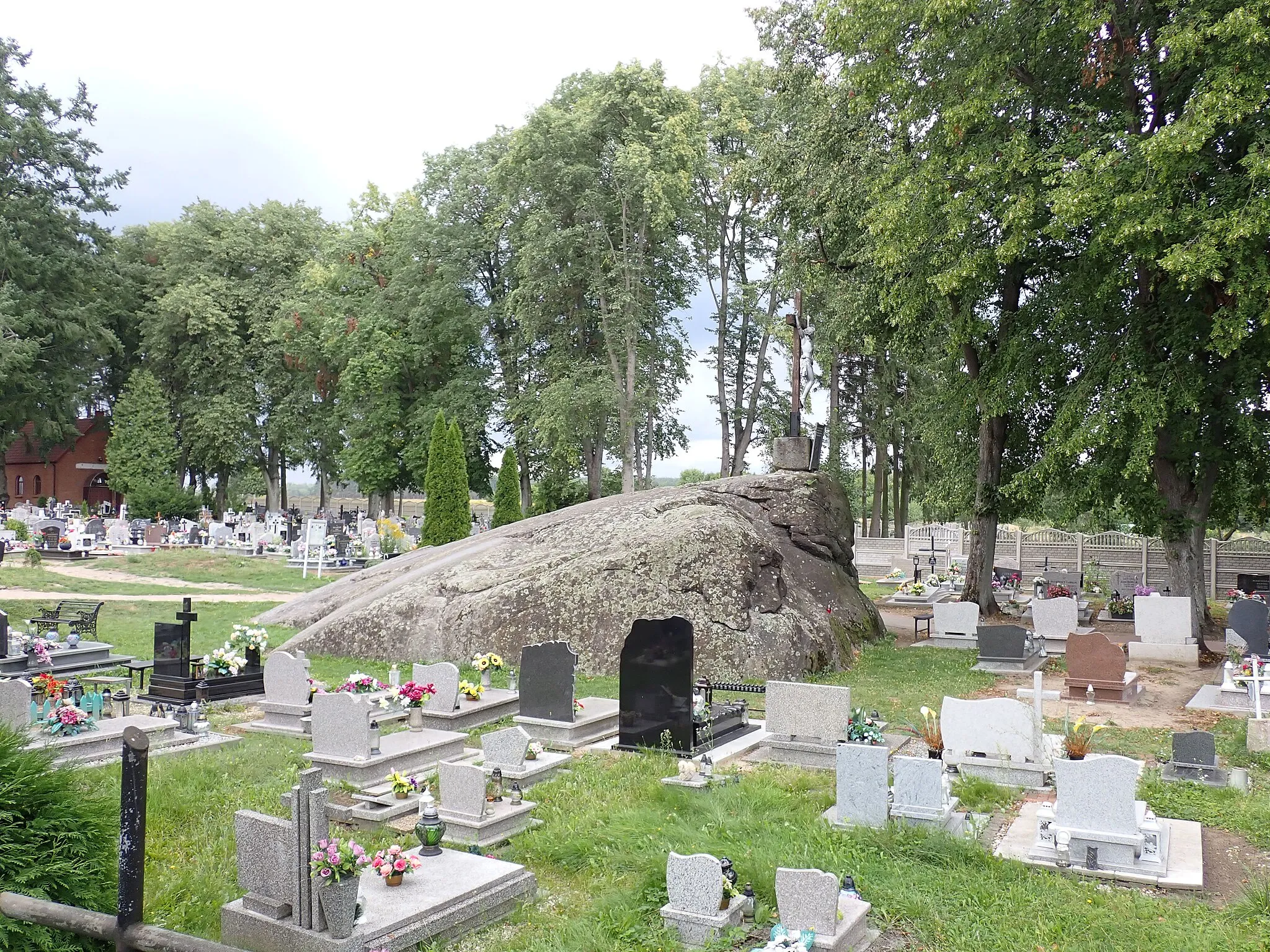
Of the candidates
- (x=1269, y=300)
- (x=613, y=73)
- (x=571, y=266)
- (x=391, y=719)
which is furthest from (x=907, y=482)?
(x=391, y=719)

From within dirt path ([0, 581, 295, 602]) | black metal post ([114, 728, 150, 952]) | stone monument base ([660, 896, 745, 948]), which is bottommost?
stone monument base ([660, 896, 745, 948])

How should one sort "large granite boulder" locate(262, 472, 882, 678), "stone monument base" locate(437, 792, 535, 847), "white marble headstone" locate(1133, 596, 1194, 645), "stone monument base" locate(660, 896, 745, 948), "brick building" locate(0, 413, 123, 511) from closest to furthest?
"stone monument base" locate(660, 896, 745, 948) → "stone monument base" locate(437, 792, 535, 847) → "large granite boulder" locate(262, 472, 882, 678) → "white marble headstone" locate(1133, 596, 1194, 645) → "brick building" locate(0, 413, 123, 511)

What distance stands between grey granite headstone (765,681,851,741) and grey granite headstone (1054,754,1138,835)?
3060mm

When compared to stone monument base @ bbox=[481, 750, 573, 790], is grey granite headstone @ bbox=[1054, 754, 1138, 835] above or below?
above

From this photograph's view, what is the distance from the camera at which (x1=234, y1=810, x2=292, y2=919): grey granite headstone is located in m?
5.77

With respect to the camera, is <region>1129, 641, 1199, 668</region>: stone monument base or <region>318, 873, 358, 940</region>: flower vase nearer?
<region>318, 873, 358, 940</region>: flower vase

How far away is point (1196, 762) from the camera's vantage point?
30.6 feet

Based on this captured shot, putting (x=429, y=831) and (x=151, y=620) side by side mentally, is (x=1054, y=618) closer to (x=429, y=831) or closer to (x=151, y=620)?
(x=429, y=831)

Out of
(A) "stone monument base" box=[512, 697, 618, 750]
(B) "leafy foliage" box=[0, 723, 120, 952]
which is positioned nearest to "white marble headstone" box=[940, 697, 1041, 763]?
(A) "stone monument base" box=[512, 697, 618, 750]

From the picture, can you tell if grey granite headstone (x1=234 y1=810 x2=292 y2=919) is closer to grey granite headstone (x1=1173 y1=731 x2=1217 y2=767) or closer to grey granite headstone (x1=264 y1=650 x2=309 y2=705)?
grey granite headstone (x1=264 y1=650 x2=309 y2=705)

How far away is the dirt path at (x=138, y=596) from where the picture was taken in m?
22.0

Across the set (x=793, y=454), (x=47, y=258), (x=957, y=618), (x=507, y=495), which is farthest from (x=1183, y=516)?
(x=47, y=258)

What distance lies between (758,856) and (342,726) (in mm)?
4572

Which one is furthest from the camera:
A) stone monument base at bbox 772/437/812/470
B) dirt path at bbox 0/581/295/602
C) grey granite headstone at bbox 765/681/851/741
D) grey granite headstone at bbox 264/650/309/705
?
dirt path at bbox 0/581/295/602
